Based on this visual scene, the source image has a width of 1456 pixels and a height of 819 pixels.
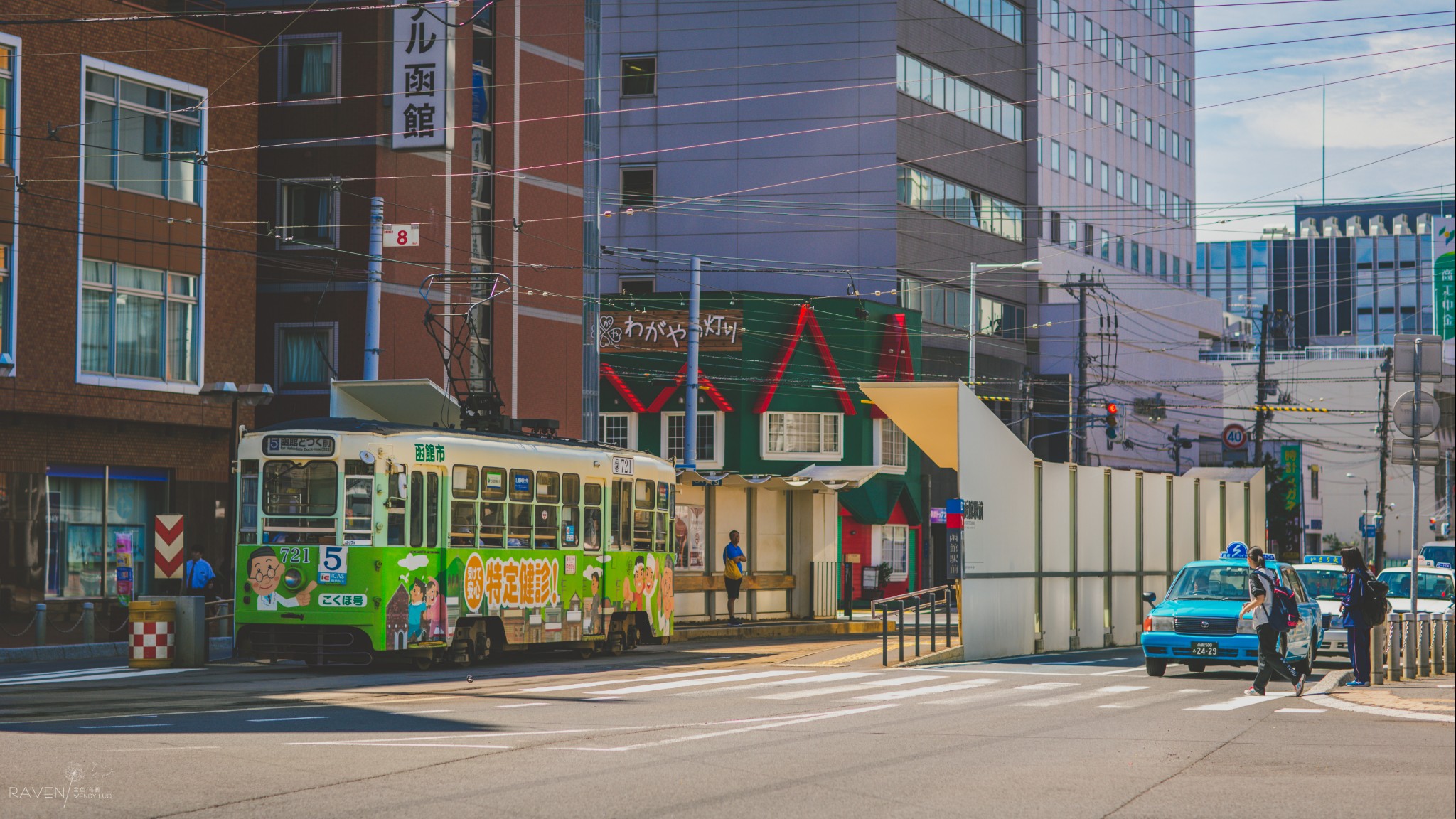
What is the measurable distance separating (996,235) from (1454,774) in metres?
58.7

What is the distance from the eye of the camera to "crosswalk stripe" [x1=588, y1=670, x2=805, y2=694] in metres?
20.0

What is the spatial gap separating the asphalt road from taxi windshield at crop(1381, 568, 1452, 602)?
12082 millimetres

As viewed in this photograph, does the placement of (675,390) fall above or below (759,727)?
above

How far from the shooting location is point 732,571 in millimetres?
33750

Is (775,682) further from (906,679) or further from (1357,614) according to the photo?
(1357,614)

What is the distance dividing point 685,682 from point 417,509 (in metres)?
4.26

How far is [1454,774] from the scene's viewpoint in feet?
38.7

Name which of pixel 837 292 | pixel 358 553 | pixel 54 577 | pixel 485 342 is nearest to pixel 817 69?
pixel 837 292

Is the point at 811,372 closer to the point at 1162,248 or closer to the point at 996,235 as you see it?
the point at 996,235

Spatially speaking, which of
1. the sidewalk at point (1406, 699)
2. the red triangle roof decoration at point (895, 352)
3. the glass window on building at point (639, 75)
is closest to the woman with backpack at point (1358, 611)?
the sidewalk at point (1406, 699)

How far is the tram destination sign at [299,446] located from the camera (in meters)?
22.1

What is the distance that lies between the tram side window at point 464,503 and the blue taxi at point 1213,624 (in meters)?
9.08

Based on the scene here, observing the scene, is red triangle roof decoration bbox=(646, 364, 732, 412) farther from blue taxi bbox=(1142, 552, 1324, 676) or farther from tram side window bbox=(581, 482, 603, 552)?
blue taxi bbox=(1142, 552, 1324, 676)

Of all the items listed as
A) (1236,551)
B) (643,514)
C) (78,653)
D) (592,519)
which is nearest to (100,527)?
(78,653)
